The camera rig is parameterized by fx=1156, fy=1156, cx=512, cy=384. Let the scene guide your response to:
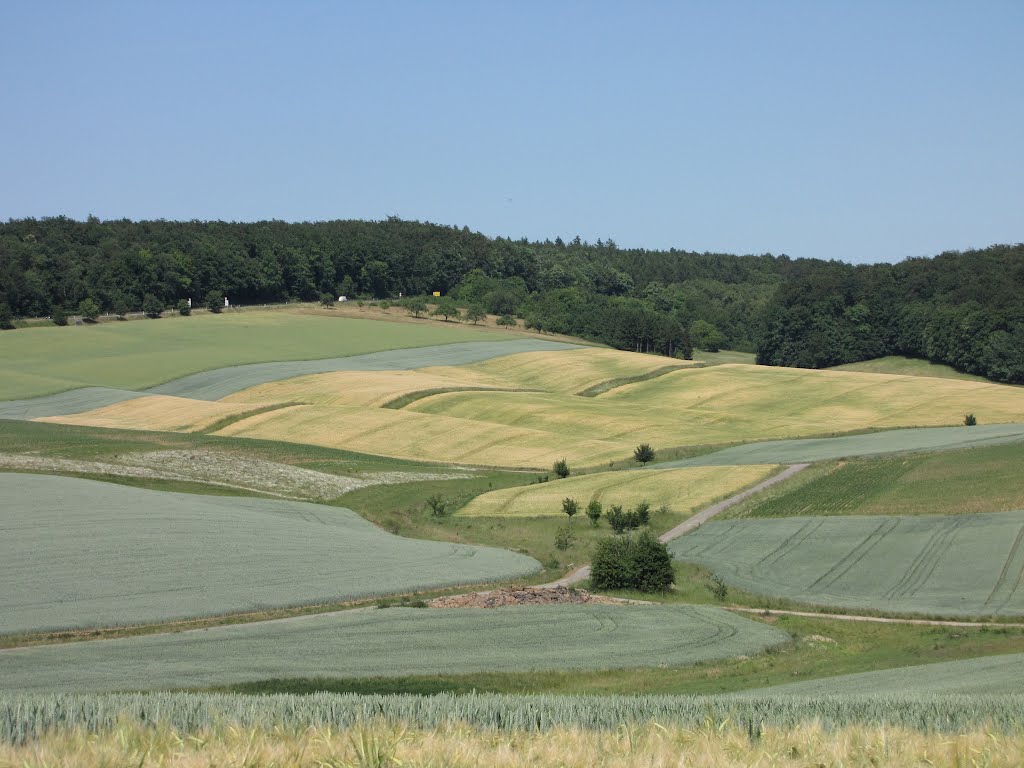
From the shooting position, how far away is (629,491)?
60.2 metres

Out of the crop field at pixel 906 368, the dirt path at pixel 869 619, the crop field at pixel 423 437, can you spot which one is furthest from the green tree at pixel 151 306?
the dirt path at pixel 869 619

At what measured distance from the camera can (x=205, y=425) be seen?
90500 mm

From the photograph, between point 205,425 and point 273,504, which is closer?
point 273,504

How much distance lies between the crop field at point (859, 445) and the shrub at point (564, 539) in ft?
56.5

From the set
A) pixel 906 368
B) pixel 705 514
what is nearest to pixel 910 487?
pixel 705 514

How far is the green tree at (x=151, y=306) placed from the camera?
162m

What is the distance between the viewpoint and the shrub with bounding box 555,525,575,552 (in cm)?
5072

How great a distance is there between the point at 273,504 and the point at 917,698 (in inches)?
1662

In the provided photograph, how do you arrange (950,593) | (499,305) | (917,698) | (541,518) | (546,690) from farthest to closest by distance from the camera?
(499,305) → (541,518) → (950,593) → (546,690) → (917,698)

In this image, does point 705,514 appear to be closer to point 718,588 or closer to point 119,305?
point 718,588

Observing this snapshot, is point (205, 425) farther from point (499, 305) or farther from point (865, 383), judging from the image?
point (499, 305)

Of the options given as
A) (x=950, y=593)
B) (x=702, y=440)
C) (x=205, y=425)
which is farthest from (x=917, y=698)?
(x=205, y=425)

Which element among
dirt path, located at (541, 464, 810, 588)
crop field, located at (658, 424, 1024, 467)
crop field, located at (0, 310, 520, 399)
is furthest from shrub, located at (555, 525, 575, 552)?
crop field, located at (0, 310, 520, 399)

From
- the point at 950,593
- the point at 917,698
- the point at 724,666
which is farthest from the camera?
the point at 950,593
